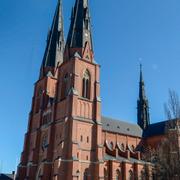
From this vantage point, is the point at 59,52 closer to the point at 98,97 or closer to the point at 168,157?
the point at 98,97

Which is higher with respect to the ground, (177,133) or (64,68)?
(64,68)

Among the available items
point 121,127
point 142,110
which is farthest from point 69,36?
point 142,110

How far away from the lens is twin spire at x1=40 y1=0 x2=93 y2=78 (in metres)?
50.2

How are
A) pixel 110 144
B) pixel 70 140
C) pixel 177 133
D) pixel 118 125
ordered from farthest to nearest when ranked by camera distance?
1. pixel 118 125
2. pixel 110 144
3. pixel 70 140
4. pixel 177 133

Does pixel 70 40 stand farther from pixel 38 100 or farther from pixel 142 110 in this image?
pixel 142 110

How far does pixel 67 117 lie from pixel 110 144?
16.9 meters

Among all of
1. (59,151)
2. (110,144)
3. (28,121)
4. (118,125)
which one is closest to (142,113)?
(118,125)

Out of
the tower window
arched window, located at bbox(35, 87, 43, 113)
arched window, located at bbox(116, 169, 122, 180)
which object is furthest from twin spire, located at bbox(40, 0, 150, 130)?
arched window, located at bbox(116, 169, 122, 180)

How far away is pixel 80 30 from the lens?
5094 cm

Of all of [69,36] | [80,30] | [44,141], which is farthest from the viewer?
[69,36]

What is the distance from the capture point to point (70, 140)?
3944 cm

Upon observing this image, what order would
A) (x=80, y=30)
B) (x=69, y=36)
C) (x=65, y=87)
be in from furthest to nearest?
1. (x=69, y=36)
2. (x=80, y=30)
3. (x=65, y=87)

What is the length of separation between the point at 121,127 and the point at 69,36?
2359 cm

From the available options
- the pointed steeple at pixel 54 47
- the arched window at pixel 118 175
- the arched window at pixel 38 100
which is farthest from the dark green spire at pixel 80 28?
the arched window at pixel 118 175
